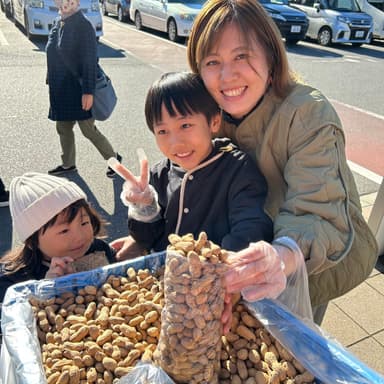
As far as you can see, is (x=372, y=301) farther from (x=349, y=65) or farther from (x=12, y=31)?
(x=12, y=31)

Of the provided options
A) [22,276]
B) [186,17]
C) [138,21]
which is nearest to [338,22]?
[186,17]

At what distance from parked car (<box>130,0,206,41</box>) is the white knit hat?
33.6 feet

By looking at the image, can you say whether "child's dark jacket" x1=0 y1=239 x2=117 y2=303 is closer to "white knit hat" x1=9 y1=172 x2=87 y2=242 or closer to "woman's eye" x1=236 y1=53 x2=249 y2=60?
"white knit hat" x1=9 y1=172 x2=87 y2=242

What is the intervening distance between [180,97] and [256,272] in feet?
2.23

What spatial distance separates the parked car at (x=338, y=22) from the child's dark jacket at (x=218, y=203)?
1279 centimetres

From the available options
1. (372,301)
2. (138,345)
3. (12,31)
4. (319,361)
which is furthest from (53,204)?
(12,31)

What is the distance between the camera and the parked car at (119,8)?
49.9 ft

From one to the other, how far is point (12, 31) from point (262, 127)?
12.1 meters

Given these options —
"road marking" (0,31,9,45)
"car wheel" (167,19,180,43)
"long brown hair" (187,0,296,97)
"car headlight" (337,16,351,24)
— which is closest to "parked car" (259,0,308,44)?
"car headlight" (337,16,351,24)

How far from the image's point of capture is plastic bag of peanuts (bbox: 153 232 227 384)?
103cm

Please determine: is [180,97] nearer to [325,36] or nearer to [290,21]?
[290,21]

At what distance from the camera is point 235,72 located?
4.85ft

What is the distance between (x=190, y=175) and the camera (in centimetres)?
158

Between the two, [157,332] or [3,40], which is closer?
[157,332]
